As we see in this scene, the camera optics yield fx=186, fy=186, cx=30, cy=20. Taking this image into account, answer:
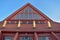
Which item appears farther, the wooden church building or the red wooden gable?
the red wooden gable

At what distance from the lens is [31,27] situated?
3653 centimetres

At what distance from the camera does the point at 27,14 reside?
4012 cm

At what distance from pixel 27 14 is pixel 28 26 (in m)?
3.88

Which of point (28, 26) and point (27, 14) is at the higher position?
point (27, 14)

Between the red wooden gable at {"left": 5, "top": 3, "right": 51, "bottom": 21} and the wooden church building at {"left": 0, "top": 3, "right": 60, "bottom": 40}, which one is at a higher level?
the red wooden gable at {"left": 5, "top": 3, "right": 51, "bottom": 21}

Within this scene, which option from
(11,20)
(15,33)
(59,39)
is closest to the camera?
(59,39)

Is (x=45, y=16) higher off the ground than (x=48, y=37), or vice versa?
(x=45, y=16)

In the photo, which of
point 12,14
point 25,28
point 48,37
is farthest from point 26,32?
point 12,14

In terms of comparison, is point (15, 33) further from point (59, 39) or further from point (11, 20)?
point (59, 39)

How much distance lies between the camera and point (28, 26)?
37156mm

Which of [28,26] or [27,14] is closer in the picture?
[28,26]

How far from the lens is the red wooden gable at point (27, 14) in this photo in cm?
3969

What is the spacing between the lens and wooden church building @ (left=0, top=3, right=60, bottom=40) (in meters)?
34.4

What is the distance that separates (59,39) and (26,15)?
10.5m
